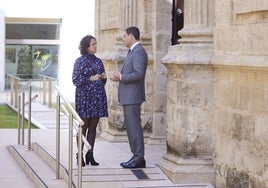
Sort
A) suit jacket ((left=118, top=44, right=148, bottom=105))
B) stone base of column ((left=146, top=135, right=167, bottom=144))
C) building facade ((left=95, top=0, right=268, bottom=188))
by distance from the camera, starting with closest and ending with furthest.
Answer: building facade ((left=95, top=0, right=268, bottom=188))
suit jacket ((left=118, top=44, right=148, bottom=105))
stone base of column ((left=146, top=135, right=167, bottom=144))

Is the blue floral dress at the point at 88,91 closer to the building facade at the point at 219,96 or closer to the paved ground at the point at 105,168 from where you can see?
the paved ground at the point at 105,168

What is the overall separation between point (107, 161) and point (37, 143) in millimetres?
3375

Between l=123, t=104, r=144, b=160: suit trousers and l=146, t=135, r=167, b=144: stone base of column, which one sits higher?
l=123, t=104, r=144, b=160: suit trousers

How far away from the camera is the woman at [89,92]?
10.9 m

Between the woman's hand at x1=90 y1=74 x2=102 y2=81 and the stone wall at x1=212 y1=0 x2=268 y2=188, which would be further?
the woman's hand at x1=90 y1=74 x2=102 y2=81

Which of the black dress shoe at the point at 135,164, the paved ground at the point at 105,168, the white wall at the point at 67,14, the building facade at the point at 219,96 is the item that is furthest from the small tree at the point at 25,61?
the building facade at the point at 219,96

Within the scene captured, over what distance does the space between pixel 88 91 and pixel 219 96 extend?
6.81 ft

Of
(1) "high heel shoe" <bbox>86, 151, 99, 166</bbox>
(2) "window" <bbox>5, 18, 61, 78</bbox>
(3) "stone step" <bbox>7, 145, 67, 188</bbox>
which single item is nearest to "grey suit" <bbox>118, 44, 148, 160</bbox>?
(1) "high heel shoe" <bbox>86, 151, 99, 166</bbox>

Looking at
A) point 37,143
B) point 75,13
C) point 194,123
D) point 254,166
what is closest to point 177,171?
point 194,123

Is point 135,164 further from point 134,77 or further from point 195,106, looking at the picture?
point 195,106

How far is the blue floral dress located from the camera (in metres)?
10.9

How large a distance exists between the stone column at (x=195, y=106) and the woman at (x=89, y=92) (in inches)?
52.7

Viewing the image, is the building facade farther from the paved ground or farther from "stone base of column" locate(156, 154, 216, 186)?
the paved ground

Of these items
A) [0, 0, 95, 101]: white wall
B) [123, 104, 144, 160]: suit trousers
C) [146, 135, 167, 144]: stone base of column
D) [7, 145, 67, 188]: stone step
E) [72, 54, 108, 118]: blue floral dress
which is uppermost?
[0, 0, 95, 101]: white wall
